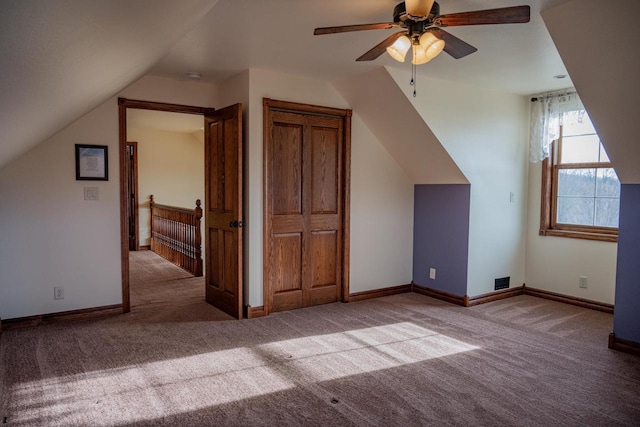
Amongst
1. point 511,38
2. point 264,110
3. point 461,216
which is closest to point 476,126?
point 461,216

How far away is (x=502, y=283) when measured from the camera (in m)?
4.81

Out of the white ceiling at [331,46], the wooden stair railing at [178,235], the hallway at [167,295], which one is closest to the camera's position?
the white ceiling at [331,46]

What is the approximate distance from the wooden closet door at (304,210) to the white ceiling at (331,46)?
0.61 metres

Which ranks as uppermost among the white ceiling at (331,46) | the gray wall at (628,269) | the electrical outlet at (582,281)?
the white ceiling at (331,46)

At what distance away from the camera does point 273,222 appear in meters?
4.09

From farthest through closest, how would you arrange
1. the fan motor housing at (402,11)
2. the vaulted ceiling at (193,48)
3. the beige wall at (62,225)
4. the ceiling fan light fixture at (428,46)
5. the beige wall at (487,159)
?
1. the beige wall at (487,159)
2. the beige wall at (62,225)
3. the ceiling fan light fixture at (428,46)
4. the fan motor housing at (402,11)
5. the vaulted ceiling at (193,48)

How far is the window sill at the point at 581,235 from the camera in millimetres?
4250

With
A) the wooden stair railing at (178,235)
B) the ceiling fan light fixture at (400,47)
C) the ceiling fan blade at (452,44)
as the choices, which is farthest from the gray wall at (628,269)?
the wooden stair railing at (178,235)

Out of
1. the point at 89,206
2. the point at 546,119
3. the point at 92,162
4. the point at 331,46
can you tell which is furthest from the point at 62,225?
the point at 546,119

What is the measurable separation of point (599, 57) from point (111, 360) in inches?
147

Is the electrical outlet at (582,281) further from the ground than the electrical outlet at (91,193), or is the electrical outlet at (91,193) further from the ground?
the electrical outlet at (91,193)

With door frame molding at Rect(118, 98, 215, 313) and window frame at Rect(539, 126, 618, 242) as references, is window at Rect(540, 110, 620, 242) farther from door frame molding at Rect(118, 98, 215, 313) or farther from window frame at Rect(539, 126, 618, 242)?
door frame molding at Rect(118, 98, 215, 313)

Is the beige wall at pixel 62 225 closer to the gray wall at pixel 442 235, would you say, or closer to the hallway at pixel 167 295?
the hallway at pixel 167 295

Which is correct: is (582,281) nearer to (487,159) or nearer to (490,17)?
(487,159)
